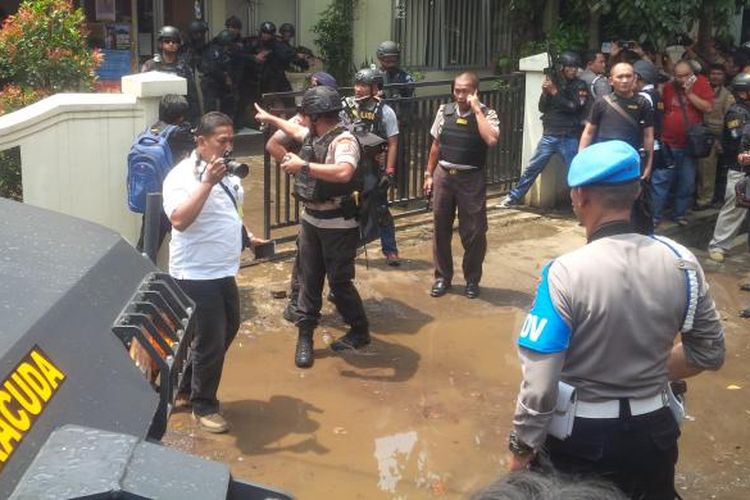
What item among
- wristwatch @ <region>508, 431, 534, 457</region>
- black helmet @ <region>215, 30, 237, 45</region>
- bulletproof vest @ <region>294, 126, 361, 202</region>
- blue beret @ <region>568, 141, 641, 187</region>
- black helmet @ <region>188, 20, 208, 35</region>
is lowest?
wristwatch @ <region>508, 431, 534, 457</region>

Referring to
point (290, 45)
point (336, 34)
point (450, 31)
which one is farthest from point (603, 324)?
point (450, 31)

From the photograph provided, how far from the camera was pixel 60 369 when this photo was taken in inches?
71.0

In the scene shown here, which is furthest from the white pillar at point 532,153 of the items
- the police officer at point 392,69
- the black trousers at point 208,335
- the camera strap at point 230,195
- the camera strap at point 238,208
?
the black trousers at point 208,335

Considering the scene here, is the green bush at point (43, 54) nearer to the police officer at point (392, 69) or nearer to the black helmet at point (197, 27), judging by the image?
the police officer at point (392, 69)

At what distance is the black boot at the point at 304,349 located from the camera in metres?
5.66

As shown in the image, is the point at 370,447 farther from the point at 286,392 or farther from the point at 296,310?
the point at 296,310

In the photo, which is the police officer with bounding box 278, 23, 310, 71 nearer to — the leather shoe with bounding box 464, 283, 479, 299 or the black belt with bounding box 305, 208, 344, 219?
the leather shoe with bounding box 464, 283, 479, 299

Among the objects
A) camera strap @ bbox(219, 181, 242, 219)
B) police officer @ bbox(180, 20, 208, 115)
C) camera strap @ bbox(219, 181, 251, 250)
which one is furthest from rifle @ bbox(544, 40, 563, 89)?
camera strap @ bbox(219, 181, 242, 219)

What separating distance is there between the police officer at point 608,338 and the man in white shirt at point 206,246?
2.16m

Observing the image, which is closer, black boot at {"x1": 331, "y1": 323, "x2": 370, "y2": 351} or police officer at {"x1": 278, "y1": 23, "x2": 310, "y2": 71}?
black boot at {"x1": 331, "y1": 323, "x2": 370, "y2": 351}

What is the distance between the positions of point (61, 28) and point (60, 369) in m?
5.28

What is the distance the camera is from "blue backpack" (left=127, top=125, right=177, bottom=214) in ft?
18.4

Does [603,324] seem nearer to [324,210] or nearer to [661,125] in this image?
[324,210]

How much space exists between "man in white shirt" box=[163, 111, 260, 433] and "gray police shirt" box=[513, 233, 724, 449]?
7.15 feet
